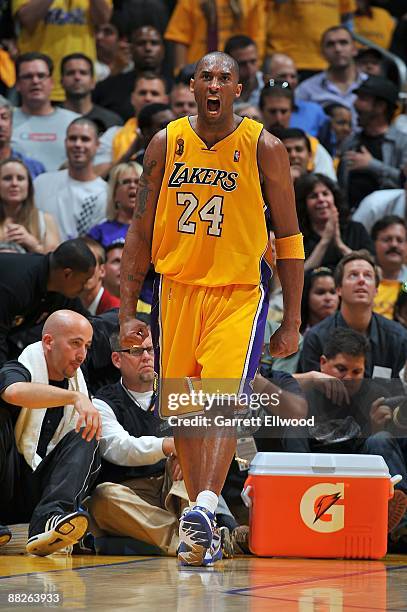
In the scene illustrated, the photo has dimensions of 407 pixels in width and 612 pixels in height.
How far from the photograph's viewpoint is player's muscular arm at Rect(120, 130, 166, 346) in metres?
4.77

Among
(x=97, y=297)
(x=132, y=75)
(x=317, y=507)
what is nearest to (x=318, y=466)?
(x=317, y=507)

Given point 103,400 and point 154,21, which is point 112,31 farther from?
point 103,400

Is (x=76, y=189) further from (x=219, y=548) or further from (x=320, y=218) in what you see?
(x=219, y=548)

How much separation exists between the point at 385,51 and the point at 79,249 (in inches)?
271

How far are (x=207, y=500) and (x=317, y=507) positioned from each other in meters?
0.74

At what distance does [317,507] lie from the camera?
16.5ft

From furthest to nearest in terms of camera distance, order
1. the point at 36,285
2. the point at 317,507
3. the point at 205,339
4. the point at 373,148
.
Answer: the point at 373,148, the point at 36,285, the point at 317,507, the point at 205,339

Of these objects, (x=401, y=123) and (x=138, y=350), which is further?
(x=401, y=123)

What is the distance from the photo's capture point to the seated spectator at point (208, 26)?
470 inches

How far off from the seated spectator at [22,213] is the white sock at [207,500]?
12.6 ft

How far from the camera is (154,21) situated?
40.0 ft

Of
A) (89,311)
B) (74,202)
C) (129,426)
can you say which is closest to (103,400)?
(129,426)

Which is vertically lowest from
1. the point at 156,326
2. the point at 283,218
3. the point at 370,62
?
the point at 156,326

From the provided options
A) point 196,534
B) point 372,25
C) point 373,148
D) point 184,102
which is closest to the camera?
point 196,534
